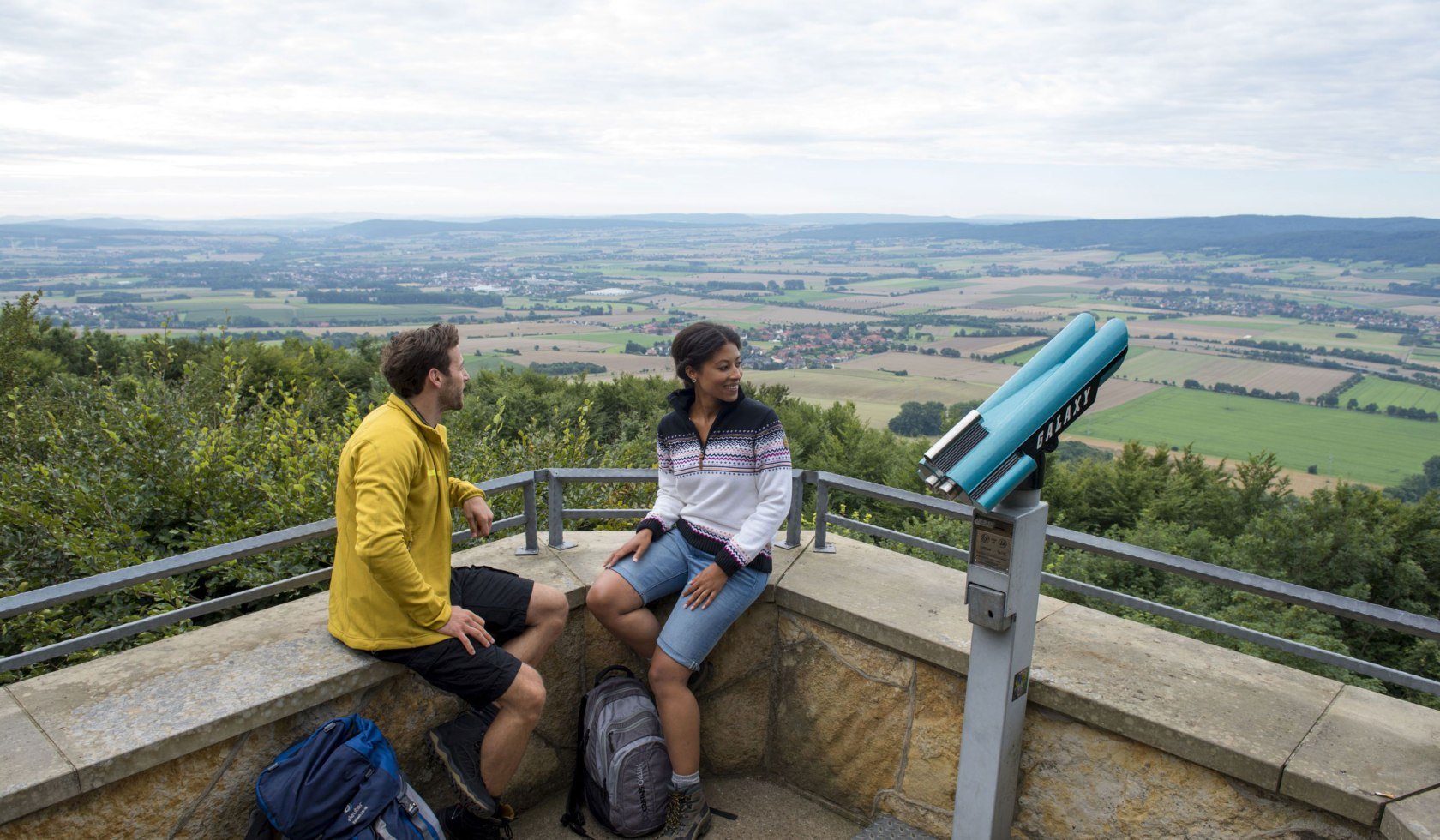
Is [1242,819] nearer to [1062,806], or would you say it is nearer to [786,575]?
[1062,806]

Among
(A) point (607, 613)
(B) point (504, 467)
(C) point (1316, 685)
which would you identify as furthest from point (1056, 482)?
(A) point (607, 613)

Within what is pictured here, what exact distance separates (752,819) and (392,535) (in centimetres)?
192

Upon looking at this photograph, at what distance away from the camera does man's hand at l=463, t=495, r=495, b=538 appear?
3168mm

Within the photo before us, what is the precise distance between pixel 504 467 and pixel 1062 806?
4.31 meters

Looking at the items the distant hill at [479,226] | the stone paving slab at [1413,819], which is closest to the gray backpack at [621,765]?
the stone paving slab at [1413,819]

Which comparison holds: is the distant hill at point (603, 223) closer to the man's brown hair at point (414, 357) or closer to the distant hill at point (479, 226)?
the distant hill at point (479, 226)

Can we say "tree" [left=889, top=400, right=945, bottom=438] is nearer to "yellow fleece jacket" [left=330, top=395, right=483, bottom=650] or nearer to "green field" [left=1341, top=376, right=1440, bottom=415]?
"yellow fleece jacket" [left=330, top=395, right=483, bottom=650]

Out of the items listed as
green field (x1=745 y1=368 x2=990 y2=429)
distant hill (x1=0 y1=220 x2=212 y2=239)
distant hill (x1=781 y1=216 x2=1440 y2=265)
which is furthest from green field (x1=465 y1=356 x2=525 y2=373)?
distant hill (x1=0 y1=220 x2=212 y2=239)

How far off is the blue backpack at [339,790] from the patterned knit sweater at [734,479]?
129 centimetres

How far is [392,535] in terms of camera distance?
245cm

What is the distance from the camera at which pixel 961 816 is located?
103 inches

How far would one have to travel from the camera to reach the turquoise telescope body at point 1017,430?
6.70 feet

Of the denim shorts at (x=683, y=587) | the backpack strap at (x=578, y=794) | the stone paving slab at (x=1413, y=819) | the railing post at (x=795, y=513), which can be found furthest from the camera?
the railing post at (x=795, y=513)

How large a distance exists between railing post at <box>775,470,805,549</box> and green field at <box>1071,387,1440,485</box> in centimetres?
1218
